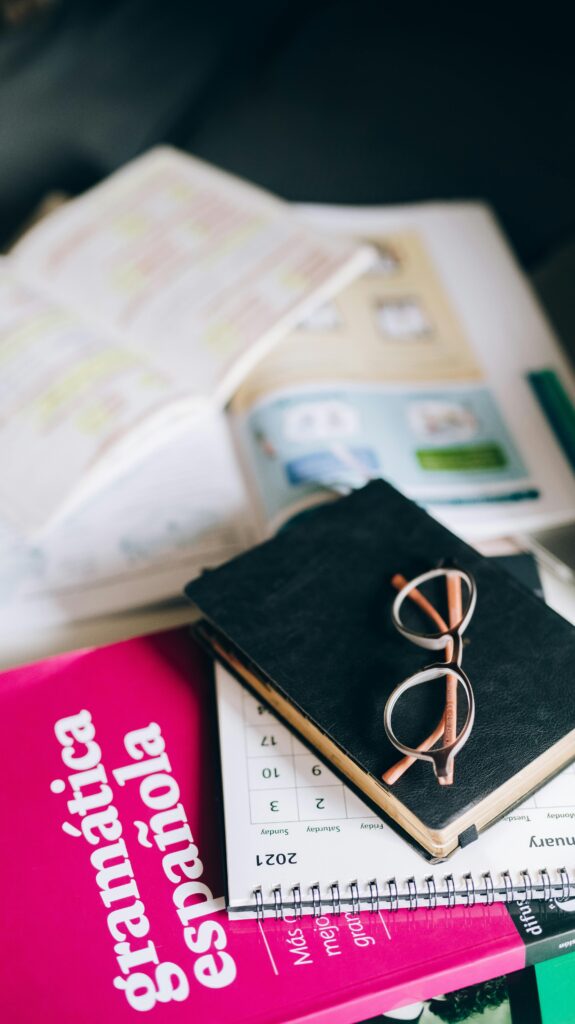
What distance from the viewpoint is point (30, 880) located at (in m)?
0.49

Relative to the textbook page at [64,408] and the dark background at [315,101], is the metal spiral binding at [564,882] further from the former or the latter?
the dark background at [315,101]

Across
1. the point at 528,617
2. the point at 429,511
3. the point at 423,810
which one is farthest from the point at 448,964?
the point at 429,511

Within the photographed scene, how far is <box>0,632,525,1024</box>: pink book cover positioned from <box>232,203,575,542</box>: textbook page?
213 mm

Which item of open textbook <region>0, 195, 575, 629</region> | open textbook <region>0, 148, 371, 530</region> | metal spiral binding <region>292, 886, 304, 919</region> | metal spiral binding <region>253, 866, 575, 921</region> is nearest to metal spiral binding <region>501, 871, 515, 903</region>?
metal spiral binding <region>253, 866, 575, 921</region>

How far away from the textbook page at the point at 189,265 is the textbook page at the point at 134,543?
76mm

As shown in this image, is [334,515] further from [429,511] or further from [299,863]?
[299,863]

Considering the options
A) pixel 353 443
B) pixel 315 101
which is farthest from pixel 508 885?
pixel 315 101

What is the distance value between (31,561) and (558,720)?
15.5 inches

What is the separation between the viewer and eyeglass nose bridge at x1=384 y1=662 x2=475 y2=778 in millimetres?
459

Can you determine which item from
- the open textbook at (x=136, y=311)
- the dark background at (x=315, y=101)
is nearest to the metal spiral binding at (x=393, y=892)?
the open textbook at (x=136, y=311)

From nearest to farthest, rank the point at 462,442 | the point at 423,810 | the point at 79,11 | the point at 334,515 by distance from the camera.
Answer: the point at 423,810 → the point at 334,515 → the point at 462,442 → the point at 79,11

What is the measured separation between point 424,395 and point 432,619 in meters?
0.28

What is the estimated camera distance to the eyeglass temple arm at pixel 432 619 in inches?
18.1

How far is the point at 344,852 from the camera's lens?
0.48 m
